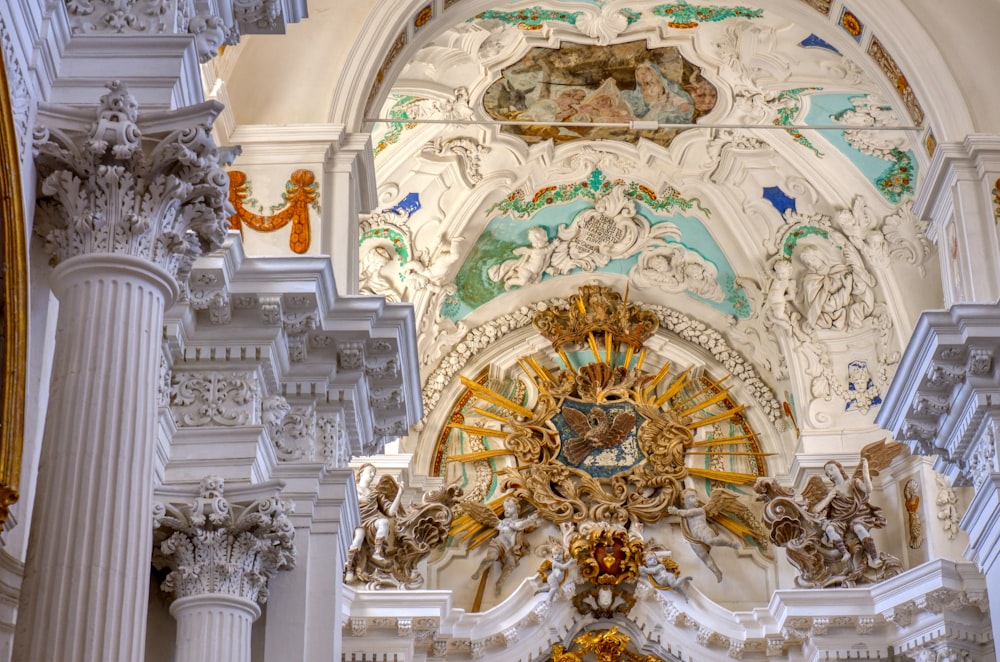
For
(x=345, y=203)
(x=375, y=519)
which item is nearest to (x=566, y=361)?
(x=375, y=519)

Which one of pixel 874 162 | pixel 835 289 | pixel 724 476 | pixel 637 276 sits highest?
pixel 637 276

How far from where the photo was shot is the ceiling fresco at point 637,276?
1622 cm

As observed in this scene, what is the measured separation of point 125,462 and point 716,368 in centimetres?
1385

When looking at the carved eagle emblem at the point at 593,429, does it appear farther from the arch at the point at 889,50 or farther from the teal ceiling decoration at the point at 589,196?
the arch at the point at 889,50

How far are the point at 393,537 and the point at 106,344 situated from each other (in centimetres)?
1068

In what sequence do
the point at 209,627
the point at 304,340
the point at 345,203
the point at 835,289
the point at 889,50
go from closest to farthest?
1. the point at 209,627
2. the point at 304,340
3. the point at 345,203
4. the point at 889,50
5. the point at 835,289

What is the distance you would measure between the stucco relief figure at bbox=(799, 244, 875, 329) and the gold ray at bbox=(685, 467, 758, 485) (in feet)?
6.36

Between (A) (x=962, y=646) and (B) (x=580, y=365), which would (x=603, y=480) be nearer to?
(B) (x=580, y=365)

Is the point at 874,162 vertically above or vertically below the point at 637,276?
below

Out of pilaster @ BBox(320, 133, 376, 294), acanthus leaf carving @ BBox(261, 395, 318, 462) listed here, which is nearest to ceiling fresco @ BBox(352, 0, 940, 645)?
pilaster @ BBox(320, 133, 376, 294)

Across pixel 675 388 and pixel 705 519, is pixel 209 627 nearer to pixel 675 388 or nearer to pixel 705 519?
pixel 705 519

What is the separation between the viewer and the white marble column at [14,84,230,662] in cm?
580

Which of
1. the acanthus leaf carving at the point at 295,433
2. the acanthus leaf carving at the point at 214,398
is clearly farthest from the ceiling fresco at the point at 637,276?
the acanthus leaf carving at the point at 214,398

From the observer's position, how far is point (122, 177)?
6539 millimetres
